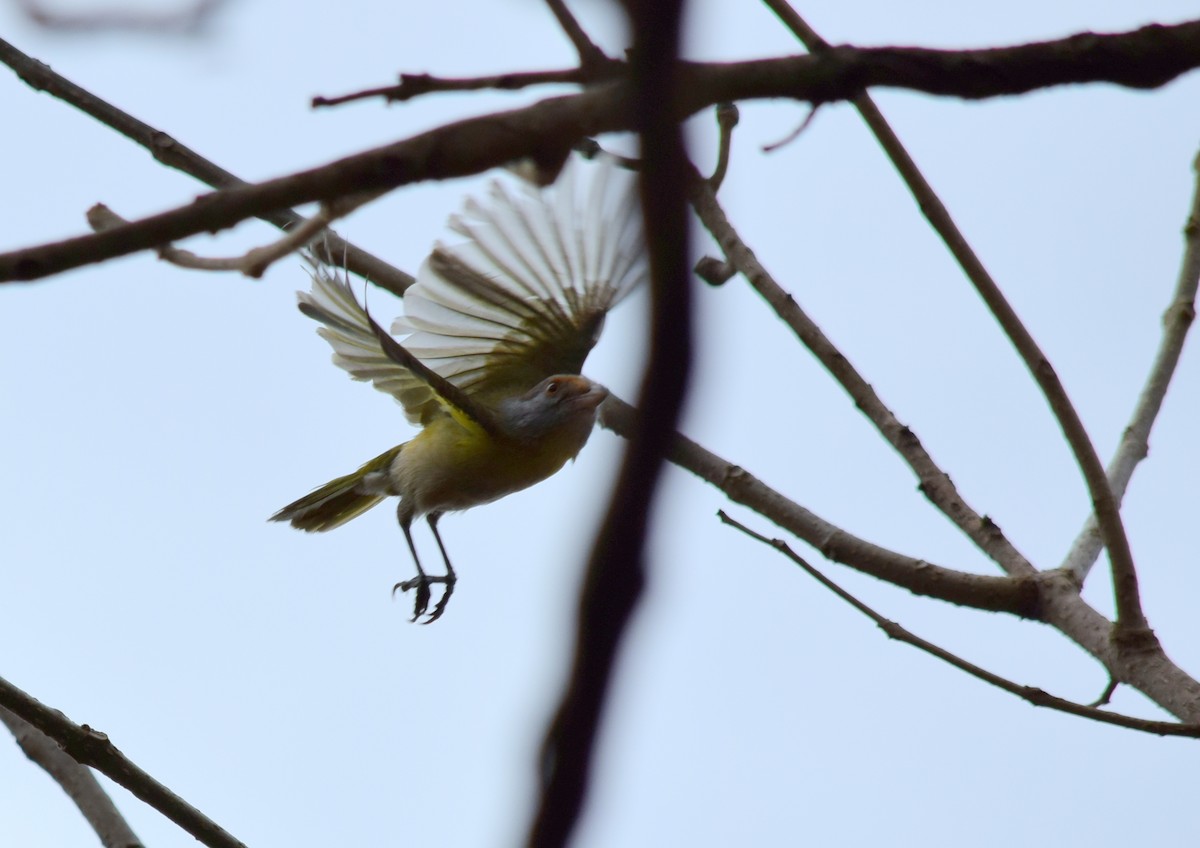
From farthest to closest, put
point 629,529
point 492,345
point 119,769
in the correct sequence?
point 492,345 → point 119,769 → point 629,529

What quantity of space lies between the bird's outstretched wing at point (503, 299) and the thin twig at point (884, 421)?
0.53 m

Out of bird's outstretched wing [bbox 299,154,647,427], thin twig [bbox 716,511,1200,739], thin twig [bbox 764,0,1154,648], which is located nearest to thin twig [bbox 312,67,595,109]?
thin twig [bbox 764,0,1154,648]

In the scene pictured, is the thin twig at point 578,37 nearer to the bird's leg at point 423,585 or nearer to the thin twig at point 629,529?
the thin twig at point 629,529

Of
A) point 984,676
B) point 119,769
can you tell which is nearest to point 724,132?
point 984,676

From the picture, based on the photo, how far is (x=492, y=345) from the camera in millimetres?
6105

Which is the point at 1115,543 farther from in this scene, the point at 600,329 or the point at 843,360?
the point at 600,329

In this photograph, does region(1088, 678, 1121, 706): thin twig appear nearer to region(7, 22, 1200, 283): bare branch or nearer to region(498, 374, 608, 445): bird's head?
region(7, 22, 1200, 283): bare branch

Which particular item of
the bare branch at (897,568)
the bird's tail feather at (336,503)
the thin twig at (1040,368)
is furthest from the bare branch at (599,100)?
the bird's tail feather at (336,503)

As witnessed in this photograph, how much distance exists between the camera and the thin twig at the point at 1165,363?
388 cm

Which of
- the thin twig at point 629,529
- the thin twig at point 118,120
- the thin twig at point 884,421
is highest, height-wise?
the thin twig at point 118,120

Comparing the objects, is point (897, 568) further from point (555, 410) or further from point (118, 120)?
point (118, 120)

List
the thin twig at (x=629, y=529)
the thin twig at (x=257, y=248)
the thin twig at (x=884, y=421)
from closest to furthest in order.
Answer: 1. the thin twig at (x=629, y=529)
2. the thin twig at (x=257, y=248)
3. the thin twig at (x=884, y=421)

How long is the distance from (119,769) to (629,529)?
2561mm

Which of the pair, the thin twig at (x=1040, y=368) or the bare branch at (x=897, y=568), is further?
the bare branch at (x=897, y=568)
